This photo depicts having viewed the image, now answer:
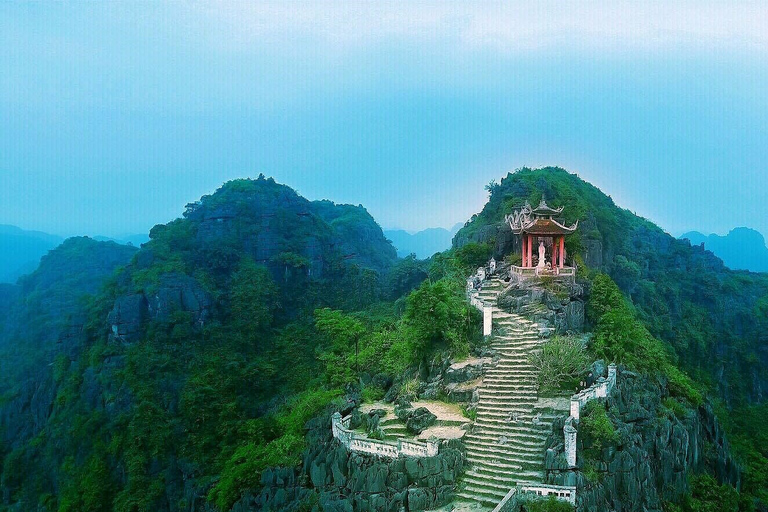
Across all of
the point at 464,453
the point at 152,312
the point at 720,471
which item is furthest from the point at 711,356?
the point at 152,312

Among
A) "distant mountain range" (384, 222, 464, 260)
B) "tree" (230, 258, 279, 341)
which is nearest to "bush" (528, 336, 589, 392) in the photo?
"tree" (230, 258, 279, 341)

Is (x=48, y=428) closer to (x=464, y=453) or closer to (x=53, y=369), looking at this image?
(x=53, y=369)

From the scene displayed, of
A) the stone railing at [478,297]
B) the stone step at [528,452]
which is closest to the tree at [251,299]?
the stone railing at [478,297]

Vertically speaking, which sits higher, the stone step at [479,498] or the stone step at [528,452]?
the stone step at [528,452]

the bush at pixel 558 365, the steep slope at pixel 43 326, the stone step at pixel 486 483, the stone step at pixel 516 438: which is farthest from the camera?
the steep slope at pixel 43 326

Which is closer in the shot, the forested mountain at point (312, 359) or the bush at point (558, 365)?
the forested mountain at point (312, 359)

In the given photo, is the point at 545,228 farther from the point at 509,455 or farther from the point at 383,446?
the point at 383,446

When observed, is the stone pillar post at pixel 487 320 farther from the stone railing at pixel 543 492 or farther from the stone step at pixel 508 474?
the stone railing at pixel 543 492

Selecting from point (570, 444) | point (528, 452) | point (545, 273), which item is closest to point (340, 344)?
point (545, 273)
